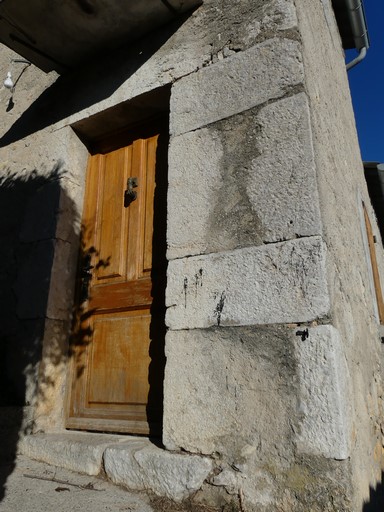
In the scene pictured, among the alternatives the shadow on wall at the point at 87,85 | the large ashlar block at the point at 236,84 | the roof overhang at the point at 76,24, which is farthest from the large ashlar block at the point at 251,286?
the roof overhang at the point at 76,24

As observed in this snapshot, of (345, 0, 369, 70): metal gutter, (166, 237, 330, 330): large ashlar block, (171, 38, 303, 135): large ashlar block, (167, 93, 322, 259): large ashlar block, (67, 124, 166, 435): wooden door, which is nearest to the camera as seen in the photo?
(166, 237, 330, 330): large ashlar block

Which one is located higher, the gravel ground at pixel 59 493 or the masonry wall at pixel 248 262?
the masonry wall at pixel 248 262

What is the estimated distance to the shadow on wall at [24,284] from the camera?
2799 mm

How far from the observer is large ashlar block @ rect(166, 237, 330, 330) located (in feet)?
6.54

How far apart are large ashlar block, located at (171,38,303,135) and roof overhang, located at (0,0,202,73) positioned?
27.4 inches

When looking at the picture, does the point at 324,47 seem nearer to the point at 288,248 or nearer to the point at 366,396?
the point at 288,248

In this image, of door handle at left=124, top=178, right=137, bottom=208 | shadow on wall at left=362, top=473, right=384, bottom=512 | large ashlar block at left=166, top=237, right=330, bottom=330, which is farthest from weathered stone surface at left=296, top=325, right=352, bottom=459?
door handle at left=124, top=178, right=137, bottom=208

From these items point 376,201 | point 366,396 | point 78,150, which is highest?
point 376,201

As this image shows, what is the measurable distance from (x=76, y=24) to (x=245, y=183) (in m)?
2.03

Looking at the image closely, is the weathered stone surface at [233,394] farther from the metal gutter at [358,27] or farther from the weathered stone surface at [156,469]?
the metal gutter at [358,27]

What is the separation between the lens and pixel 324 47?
357cm

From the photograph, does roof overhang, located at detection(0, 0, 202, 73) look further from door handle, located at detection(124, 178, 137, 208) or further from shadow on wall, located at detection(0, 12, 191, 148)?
door handle, located at detection(124, 178, 137, 208)

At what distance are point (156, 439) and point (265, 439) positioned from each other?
81 cm

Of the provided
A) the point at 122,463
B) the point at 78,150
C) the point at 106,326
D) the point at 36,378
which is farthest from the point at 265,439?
the point at 78,150
